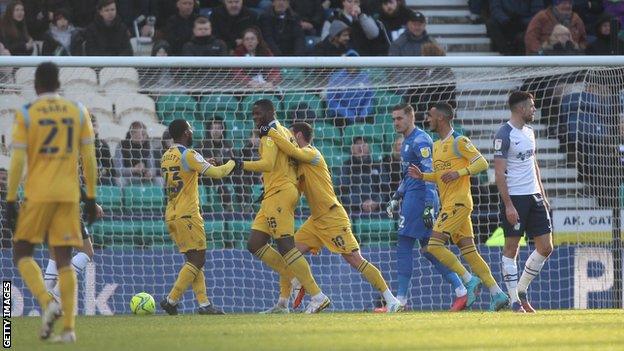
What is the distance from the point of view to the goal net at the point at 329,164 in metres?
15.6

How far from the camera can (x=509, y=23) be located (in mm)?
20344

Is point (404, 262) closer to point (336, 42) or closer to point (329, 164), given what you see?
point (329, 164)

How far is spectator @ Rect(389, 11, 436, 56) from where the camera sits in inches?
725

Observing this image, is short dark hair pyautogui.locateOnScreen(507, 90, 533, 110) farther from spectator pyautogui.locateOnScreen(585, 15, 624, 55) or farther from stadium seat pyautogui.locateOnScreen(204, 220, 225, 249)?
spectator pyautogui.locateOnScreen(585, 15, 624, 55)

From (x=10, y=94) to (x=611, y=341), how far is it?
834cm

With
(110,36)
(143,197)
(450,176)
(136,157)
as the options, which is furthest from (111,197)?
(450,176)

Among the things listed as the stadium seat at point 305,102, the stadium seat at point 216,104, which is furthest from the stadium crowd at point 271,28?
the stadium seat at point 305,102

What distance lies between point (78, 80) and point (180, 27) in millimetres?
2495

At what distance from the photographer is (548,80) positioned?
16703 millimetres

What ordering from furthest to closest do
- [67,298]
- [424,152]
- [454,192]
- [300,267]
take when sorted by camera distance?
[424,152] < [454,192] < [300,267] < [67,298]

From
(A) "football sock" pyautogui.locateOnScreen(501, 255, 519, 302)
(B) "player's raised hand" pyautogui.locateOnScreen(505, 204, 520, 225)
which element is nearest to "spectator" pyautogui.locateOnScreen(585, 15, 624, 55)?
(A) "football sock" pyautogui.locateOnScreen(501, 255, 519, 302)

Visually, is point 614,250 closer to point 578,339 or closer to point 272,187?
point 272,187

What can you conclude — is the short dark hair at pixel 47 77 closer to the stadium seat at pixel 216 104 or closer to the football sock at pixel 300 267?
the football sock at pixel 300 267

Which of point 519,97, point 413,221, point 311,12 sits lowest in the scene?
point 413,221
